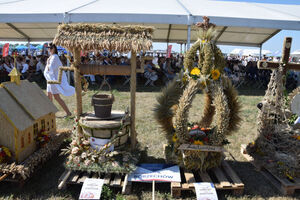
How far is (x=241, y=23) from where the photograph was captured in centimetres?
948

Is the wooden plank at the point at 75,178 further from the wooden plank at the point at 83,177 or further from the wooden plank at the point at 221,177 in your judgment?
the wooden plank at the point at 221,177

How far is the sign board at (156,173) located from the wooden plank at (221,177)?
553mm

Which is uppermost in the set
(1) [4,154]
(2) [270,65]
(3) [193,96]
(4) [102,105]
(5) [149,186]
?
(2) [270,65]

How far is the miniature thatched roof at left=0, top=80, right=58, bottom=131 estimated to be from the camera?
300cm

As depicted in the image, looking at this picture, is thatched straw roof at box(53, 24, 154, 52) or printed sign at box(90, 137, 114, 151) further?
Result: printed sign at box(90, 137, 114, 151)

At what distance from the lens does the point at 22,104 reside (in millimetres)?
3242

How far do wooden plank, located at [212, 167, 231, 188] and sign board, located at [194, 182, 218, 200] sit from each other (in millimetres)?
171

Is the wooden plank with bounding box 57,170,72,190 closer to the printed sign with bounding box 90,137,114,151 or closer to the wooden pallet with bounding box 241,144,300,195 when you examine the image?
the printed sign with bounding box 90,137,114,151

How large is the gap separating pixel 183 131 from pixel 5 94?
8.10ft

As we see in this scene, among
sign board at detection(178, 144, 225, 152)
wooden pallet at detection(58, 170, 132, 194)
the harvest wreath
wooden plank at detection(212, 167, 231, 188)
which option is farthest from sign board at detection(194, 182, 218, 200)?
wooden pallet at detection(58, 170, 132, 194)

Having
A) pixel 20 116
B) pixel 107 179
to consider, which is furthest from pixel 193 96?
pixel 20 116

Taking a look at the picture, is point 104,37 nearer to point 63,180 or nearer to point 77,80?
point 77,80

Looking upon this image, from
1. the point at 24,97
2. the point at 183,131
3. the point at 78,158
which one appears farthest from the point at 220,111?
the point at 24,97

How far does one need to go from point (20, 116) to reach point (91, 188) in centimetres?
137
